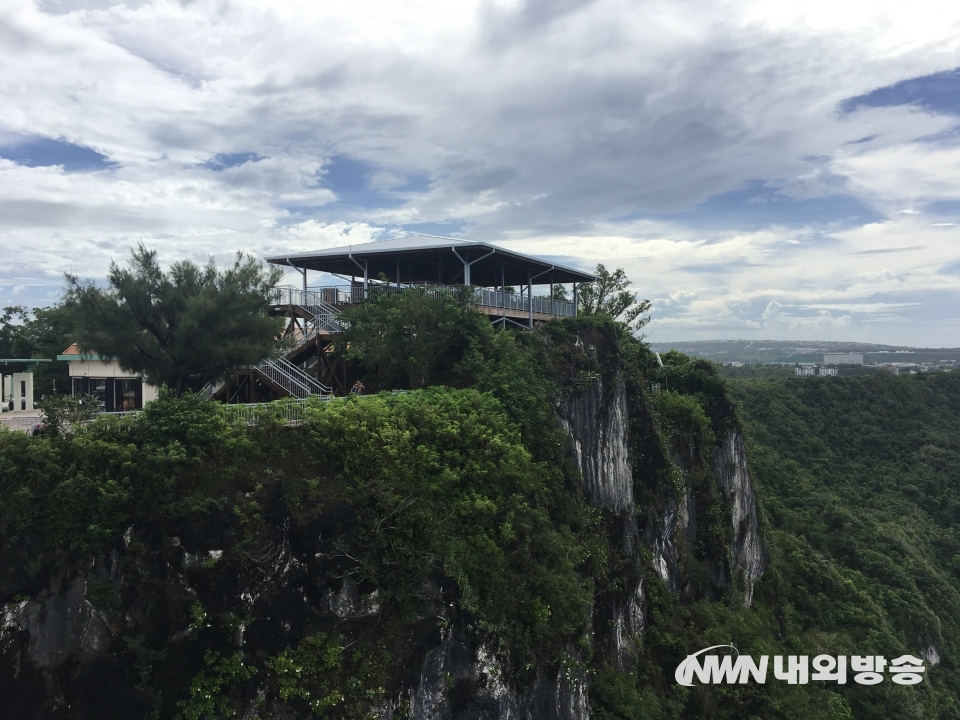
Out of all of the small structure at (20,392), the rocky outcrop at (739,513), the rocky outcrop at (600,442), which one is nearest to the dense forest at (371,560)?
the rocky outcrop at (600,442)

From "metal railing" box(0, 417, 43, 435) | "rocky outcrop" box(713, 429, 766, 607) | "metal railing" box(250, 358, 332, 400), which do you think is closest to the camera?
"metal railing" box(0, 417, 43, 435)

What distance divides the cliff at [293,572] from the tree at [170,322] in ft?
9.48

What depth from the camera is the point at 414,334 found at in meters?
16.7

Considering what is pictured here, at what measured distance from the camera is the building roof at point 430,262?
20781mm

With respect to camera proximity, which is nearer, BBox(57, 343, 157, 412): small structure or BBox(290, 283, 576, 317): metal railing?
BBox(290, 283, 576, 317): metal railing

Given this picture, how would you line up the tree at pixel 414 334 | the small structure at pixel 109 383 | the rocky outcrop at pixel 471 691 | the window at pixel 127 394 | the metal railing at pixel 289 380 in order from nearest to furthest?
the rocky outcrop at pixel 471 691 < the tree at pixel 414 334 < the metal railing at pixel 289 380 < the small structure at pixel 109 383 < the window at pixel 127 394

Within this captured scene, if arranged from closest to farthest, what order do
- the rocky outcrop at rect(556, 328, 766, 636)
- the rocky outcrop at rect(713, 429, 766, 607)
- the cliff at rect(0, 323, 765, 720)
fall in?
the cliff at rect(0, 323, 765, 720) → the rocky outcrop at rect(556, 328, 766, 636) → the rocky outcrop at rect(713, 429, 766, 607)

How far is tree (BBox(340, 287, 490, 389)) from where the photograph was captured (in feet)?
54.3

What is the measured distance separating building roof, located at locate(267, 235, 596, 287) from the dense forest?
4385 mm

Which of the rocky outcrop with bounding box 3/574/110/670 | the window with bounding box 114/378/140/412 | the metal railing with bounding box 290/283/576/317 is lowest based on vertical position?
the rocky outcrop with bounding box 3/574/110/670

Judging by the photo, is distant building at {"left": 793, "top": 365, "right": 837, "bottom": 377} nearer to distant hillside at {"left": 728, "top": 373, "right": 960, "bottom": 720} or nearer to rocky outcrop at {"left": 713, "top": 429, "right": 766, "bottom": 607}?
distant hillside at {"left": 728, "top": 373, "right": 960, "bottom": 720}

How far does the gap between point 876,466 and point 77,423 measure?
65428mm

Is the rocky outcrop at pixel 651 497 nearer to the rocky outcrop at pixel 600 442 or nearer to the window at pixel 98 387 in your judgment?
the rocky outcrop at pixel 600 442

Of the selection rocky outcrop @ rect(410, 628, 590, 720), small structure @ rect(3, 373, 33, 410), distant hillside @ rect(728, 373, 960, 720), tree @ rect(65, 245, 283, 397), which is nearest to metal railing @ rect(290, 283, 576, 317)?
tree @ rect(65, 245, 283, 397)
